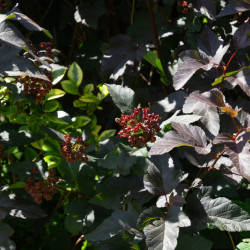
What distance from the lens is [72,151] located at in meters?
1.25

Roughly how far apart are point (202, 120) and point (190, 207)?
0.79ft

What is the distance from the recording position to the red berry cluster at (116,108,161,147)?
1.10 meters

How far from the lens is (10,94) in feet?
4.30

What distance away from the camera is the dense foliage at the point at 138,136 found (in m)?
1.05

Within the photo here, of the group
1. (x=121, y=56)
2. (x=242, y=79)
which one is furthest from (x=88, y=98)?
(x=242, y=79)

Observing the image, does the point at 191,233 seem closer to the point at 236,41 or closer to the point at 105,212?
the point at 105,212

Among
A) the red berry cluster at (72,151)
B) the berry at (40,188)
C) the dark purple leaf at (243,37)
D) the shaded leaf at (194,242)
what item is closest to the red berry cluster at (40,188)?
the berry at (40,188)

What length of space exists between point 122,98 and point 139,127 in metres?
0.15

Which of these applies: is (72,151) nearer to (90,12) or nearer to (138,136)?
(138,136)

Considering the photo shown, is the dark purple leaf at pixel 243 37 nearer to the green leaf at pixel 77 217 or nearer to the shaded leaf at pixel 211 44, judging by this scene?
the shaded leaf at pixel 211 44

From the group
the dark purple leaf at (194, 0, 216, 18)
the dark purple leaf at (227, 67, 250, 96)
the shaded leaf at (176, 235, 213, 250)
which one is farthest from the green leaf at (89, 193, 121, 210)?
the dark purple leaf at (194, 0, 216, 18)

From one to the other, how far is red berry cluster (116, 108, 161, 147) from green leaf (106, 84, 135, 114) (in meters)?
0.07

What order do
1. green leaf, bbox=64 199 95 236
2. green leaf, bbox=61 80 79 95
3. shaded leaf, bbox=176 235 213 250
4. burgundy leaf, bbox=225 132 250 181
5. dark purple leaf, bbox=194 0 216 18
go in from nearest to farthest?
burgundy leaf, bbox=225 132 250 181, shaded leaf, bbox=176 235 213 250, dark purple leaf, bbox=194 0 216 18, green leaf, bbox=64 199 95 236, green leaf, bbox=61 80 79 95

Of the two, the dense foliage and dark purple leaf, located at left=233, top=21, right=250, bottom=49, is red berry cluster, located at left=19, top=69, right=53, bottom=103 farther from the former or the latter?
dark purple leaf, located at left=233, top=21, right=250, bottom=49
